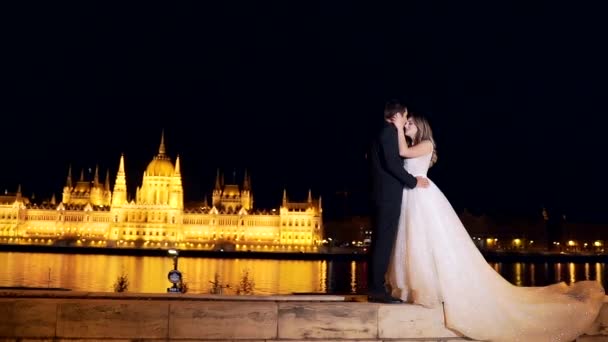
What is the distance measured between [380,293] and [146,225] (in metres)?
119

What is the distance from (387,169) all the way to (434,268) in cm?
97

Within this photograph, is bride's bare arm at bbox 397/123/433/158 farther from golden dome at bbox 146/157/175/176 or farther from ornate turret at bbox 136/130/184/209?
golden dome at bbox 146/157/175/176

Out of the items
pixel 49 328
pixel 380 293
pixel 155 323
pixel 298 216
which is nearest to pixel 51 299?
pixel 49 328

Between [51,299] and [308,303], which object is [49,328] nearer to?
[51,299]

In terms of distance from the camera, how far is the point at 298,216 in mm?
120062

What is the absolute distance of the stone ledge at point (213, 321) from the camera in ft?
19.4

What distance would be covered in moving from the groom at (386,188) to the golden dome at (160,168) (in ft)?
410

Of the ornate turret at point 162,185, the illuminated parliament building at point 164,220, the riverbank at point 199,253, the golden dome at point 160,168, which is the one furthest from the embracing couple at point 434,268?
the golden dome at point 160,168

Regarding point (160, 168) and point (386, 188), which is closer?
point (386, 188)

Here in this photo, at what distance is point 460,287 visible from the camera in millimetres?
6465

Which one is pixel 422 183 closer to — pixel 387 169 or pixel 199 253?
pixel 387 169

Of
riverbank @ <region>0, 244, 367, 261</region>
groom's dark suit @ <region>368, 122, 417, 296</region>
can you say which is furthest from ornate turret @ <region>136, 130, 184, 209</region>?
groom's dark suit @ <region>368, 122, 417, 296</region>

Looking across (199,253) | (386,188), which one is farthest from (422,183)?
(199,253)

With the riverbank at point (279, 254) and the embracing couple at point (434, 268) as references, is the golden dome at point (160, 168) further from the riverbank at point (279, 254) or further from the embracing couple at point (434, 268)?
the embracing couple at point (434, 268)
